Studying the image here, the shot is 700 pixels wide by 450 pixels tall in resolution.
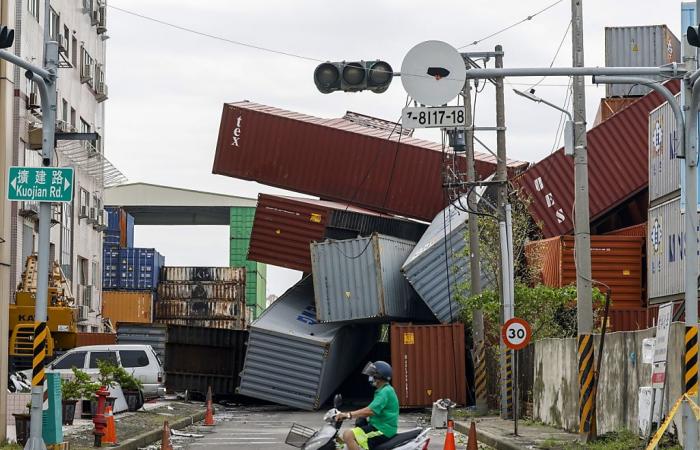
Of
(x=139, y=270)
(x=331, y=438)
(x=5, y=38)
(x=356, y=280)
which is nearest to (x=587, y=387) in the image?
(x=331, y=438)

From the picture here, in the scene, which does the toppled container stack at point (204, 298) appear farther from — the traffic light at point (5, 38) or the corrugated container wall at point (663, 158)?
the traffic light at point (5, 38)

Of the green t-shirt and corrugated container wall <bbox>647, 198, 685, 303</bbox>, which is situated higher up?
corrugated container wall <bbox>647, 198, 685, 303</bbox>

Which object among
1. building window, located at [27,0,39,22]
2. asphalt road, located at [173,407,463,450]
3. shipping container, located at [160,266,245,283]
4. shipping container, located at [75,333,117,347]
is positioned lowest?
asphalt road, located at [173,407,463,450]

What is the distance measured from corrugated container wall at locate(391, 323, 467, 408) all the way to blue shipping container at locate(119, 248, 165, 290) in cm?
3734

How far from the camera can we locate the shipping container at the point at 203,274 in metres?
70.1

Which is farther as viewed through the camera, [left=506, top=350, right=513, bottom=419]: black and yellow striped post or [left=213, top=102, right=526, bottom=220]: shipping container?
[left=213, top=102, right=526, bottom=220]: shipping container

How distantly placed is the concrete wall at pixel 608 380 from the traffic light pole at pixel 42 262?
8325mm

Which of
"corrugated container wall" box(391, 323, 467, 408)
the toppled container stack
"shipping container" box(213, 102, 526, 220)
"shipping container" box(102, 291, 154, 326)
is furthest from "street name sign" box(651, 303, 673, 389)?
the toppled container stack

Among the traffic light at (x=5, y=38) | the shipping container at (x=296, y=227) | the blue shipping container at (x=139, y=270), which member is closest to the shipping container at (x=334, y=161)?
the shipping container at (x=296, y=227)

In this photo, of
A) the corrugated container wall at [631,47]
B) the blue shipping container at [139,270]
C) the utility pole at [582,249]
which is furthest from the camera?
the blue shipping container at [139,270]

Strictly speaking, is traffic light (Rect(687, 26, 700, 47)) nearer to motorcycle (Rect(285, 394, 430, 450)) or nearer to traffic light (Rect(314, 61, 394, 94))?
traffic light (Rect(314, 61, 394, 94))

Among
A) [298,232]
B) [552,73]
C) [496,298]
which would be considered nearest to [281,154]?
[298,232]

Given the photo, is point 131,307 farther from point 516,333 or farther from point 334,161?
point 516,333

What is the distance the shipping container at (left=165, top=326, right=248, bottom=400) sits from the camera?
39969mm
